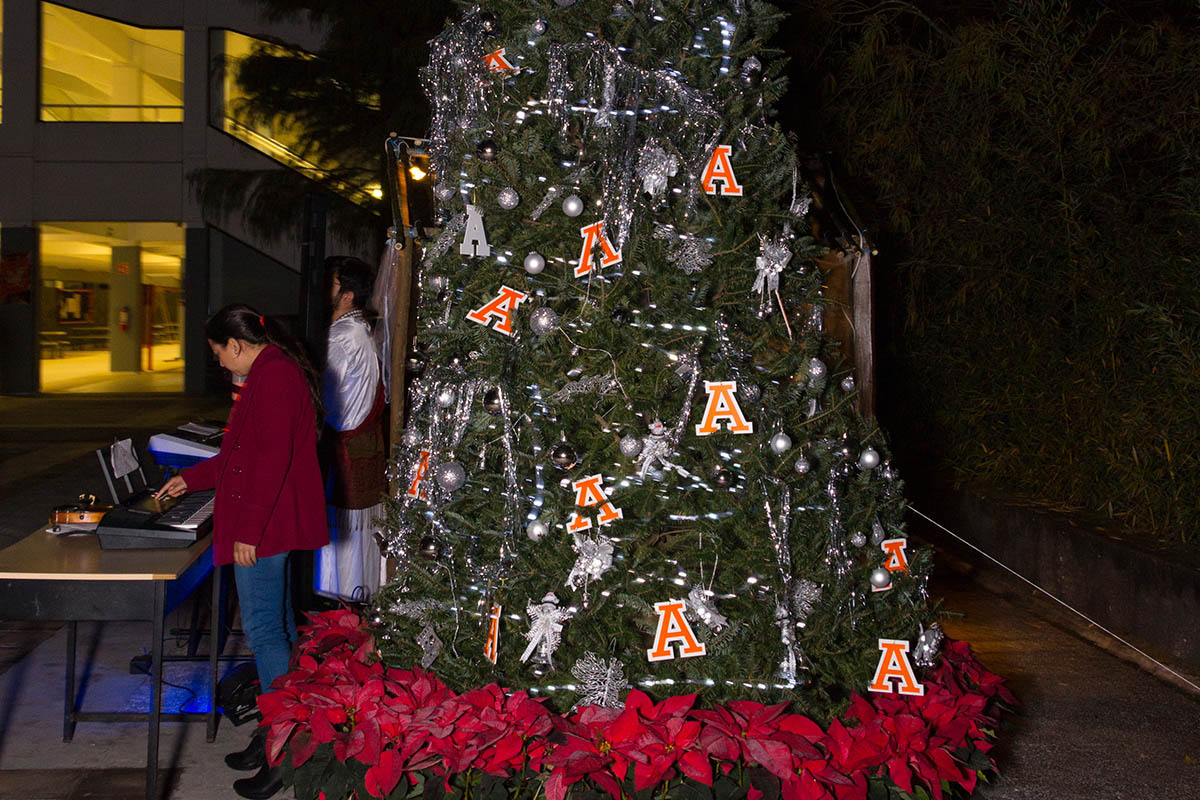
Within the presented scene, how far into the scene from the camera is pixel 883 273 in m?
7.94

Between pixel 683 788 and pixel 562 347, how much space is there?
3.94ft

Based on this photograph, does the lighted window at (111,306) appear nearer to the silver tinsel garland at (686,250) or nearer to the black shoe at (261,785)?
the black shoe at (261,785)

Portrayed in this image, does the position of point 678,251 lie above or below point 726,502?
above

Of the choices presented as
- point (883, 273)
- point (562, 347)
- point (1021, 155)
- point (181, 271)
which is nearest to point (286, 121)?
point (181, 271)

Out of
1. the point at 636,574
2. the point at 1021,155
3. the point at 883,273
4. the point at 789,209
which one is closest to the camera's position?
the point at 636,574

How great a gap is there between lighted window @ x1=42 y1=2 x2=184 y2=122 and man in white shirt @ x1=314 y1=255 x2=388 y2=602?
13.8m

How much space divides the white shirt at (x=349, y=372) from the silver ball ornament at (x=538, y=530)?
2.40m

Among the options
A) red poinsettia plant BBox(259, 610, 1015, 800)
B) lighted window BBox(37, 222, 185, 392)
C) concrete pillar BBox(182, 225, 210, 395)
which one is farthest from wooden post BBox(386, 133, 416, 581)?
lighted window BBox(37, 222, 185, 392)

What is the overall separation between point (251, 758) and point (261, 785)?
20cm

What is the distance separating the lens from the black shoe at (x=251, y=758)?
3.63 metres

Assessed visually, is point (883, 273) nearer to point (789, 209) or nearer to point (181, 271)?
point (789, 209)

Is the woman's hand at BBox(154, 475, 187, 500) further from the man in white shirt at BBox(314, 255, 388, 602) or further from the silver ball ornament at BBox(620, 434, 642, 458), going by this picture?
the silver ball ornament at BBox(620, 434, 642, 458)

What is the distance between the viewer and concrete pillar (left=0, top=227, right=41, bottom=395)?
1652 cm

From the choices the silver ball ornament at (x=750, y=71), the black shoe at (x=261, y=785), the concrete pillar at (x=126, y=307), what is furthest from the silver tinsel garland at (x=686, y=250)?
the concrete pillar at (x=126, y=307)
